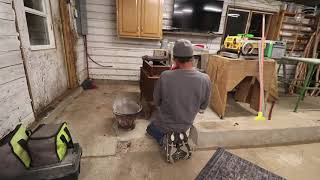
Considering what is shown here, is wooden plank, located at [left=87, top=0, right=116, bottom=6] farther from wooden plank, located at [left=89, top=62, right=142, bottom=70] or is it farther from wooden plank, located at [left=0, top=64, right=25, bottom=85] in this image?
wooden plank, located at [left=0, top=64, right=25, bottom=85]

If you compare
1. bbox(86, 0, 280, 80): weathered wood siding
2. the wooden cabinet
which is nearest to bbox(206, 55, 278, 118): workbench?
the wooden cabinet

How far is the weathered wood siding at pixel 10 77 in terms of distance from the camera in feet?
5.53

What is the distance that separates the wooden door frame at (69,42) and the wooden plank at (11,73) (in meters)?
1.32

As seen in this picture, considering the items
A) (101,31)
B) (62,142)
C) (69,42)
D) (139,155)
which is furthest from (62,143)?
(101,31)

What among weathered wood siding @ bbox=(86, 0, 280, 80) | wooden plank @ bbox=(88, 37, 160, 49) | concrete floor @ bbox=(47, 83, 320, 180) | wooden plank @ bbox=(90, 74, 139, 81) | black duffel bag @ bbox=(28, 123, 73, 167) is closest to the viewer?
black duffel bag @ bbox=(28, 123, 73, 167)

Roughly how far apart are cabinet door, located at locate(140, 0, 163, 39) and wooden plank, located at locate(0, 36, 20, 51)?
244 centimetres

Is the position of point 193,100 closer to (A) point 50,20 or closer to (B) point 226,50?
(B) point 226,50

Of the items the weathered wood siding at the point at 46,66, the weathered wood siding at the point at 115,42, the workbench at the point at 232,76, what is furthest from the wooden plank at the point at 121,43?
the workbench at the point at 232,76

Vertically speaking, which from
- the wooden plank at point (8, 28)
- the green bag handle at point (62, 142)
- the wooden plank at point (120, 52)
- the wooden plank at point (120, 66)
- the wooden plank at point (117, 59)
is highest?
the wooden plank at point (8, 28)

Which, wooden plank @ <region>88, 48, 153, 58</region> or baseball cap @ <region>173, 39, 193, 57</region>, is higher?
baseball cap @ <region>173, 39, 193, 57</region>

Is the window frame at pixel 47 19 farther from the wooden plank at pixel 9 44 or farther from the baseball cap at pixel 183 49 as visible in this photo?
the baseball cap at pixel 183 49

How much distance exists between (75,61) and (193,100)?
291 cm

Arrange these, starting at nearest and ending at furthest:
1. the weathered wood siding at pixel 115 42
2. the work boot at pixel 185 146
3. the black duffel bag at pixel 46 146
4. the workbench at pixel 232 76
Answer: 1. the black duffel bag at pixel 46 146
2. the work boot at pixel 185 146
3. the workbench at pixel 232 76
4. the weathered wood siding at pixel 115 42

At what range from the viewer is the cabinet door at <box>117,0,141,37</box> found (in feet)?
11.9
